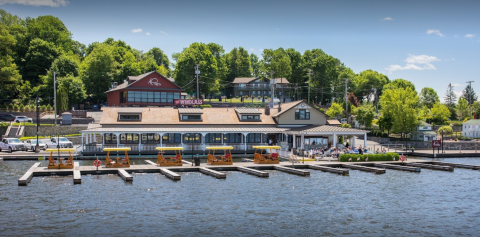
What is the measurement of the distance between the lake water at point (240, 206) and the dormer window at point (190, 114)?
807 inches

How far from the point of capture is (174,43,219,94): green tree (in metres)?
108

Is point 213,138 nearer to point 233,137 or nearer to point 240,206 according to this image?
point 233,137

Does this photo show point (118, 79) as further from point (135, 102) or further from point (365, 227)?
point (365, 227)

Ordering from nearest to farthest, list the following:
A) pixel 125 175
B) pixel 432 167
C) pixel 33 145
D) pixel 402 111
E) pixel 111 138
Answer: pixel 125 175, pixel 432 167, pixel 33 145, pixel 111 138, pixel 402 111

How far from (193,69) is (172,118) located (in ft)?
164

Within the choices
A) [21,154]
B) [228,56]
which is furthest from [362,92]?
[21,154]

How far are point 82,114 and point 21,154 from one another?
26362 millimetres

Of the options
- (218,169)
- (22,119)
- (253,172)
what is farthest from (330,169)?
(22,119)

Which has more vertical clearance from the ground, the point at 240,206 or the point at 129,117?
the point at 129,117

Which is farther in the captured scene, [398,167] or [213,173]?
[398,167]

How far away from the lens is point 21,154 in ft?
171

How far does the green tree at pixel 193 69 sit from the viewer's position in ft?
353

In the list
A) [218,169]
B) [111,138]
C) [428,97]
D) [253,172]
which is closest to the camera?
[253,172]

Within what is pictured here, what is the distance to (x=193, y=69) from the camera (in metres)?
109
